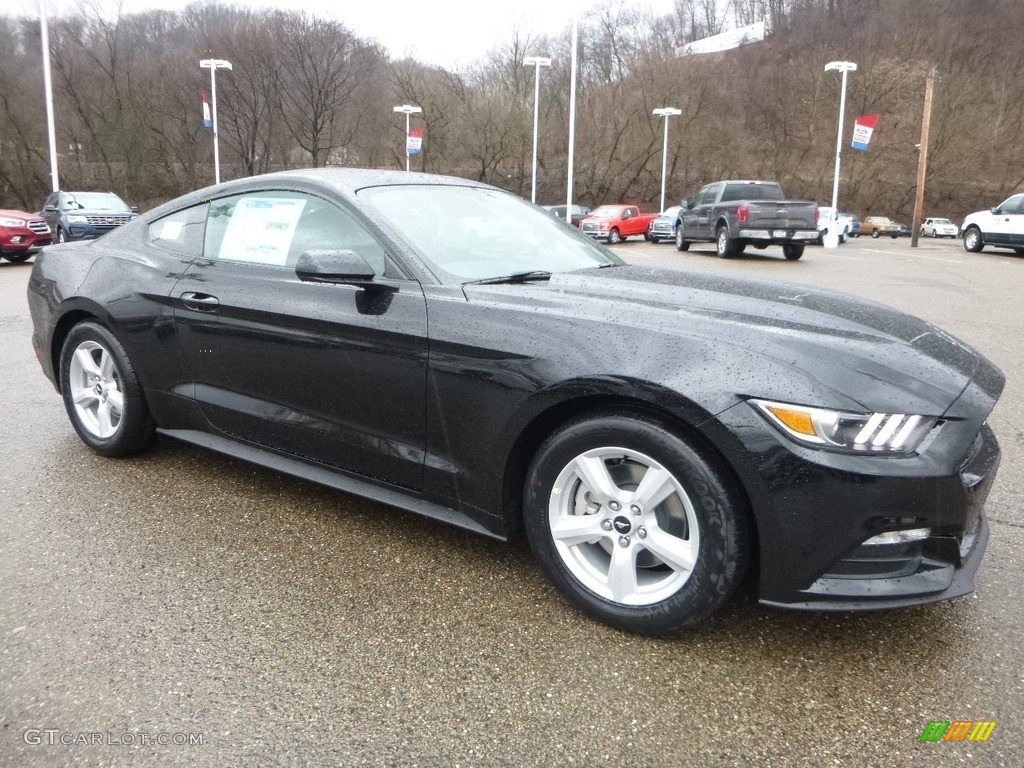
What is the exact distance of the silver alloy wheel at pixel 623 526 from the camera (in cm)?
249

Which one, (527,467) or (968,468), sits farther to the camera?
(527,467)

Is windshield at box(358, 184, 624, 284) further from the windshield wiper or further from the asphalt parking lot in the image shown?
the asphalt parking lot

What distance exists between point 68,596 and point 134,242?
196cm

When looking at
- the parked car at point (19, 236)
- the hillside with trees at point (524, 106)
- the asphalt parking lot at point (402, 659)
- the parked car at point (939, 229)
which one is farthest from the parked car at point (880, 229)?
the asphalt parking lot at point (402, 659)

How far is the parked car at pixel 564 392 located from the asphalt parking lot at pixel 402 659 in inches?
10.0

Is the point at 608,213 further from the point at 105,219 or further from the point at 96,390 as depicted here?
the point at 96,390

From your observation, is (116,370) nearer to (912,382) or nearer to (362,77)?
(912,382)

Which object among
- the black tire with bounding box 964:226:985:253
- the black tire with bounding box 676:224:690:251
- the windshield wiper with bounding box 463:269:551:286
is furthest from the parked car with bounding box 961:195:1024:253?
the windshield wiper with bounding box 463:269:551:286

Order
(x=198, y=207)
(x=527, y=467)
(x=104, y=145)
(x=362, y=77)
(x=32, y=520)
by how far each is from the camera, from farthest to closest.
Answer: (x=362, y=77) < (x=104, y=145) < (x=198, y=207) < (x=32, y=520) < (x=527, y=467)

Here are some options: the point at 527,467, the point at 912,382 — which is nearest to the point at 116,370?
the point at 527,467

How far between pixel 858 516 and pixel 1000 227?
74.2 ft

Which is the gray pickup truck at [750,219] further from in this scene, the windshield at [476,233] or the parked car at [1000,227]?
the windshield at [476,233]

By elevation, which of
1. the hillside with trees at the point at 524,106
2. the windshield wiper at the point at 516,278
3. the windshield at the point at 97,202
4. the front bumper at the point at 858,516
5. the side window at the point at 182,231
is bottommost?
the front bumper at the point at 858,516

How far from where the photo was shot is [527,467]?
283 centimetres
